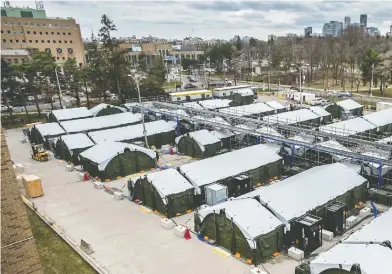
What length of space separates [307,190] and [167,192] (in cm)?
760

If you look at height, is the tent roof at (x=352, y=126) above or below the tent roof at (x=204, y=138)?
below

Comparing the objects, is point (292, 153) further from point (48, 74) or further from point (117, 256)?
point (48, 74)

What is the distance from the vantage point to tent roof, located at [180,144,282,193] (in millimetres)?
20547

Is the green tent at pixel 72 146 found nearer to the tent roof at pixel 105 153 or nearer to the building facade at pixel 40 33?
the tent roof at pixel 105 153

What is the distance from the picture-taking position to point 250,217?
49.1 ft

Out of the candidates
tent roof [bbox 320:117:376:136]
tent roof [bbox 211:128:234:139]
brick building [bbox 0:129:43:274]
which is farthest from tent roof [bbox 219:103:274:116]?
brick building [bbox 0:129:43:274]

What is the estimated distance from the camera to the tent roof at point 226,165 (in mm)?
20547

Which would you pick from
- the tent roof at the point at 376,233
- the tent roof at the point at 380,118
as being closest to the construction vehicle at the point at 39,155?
the tent roof at the point at 376,233

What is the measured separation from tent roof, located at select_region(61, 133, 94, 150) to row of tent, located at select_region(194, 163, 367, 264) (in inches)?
677

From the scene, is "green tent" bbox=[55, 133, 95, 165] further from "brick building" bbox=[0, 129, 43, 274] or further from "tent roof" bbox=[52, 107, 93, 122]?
"brick building" bbox=[0, 129, 43, 274]

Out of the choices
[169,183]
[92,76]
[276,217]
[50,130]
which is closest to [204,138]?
[169,183]

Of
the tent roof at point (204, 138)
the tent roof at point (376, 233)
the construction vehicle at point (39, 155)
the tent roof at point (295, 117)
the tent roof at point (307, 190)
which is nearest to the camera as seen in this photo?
the tent roof at point (376, 233)

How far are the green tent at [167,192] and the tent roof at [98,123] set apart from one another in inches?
696

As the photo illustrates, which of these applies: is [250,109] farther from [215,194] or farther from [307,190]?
[307,190]
